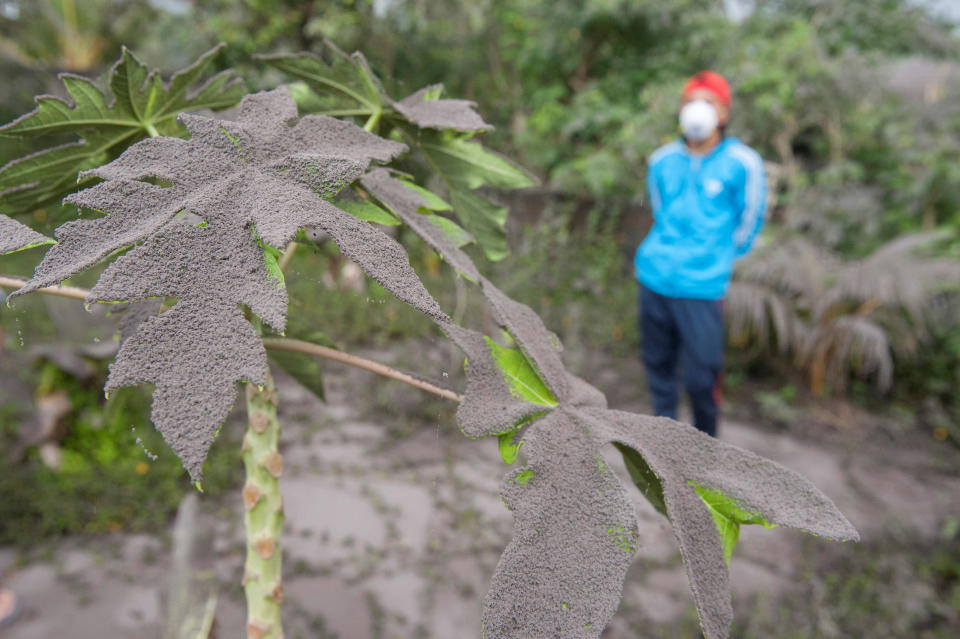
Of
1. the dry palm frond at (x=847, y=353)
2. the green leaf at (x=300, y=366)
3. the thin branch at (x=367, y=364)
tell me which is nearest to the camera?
the thin branch at (x=367, y=364)

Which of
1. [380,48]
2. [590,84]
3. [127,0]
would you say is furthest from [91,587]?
[127,0]

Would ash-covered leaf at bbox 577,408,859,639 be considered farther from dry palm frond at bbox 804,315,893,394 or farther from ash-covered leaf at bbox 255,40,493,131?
dry palm frond at bbox 804,315,893,394

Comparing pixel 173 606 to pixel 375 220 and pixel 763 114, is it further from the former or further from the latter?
pixel 763 114

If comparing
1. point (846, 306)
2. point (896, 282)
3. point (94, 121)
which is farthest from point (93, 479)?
point (896, 282)

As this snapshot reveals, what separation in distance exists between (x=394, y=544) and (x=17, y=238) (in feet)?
6.77

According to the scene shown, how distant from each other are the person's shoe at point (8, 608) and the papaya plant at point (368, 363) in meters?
1.88

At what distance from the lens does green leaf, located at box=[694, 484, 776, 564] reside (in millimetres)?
426

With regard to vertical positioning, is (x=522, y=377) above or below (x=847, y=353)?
above

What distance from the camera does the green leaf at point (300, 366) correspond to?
2.42 ft

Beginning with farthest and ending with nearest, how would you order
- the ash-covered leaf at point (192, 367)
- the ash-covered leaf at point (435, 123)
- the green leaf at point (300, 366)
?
the green leaf at point (300, 366), the ash-covered leaf at point (435, 123), the ash-covered leaf at point (192, 367)

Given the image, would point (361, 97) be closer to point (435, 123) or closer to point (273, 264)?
point (435, 123)

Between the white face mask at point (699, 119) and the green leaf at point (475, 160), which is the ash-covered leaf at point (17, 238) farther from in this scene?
the white face mask at point (699, 119)

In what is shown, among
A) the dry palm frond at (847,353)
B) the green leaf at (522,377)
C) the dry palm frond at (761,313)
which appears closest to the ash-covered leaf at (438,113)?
the green leaf at (522,377)

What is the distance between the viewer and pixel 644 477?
1.58 ft
